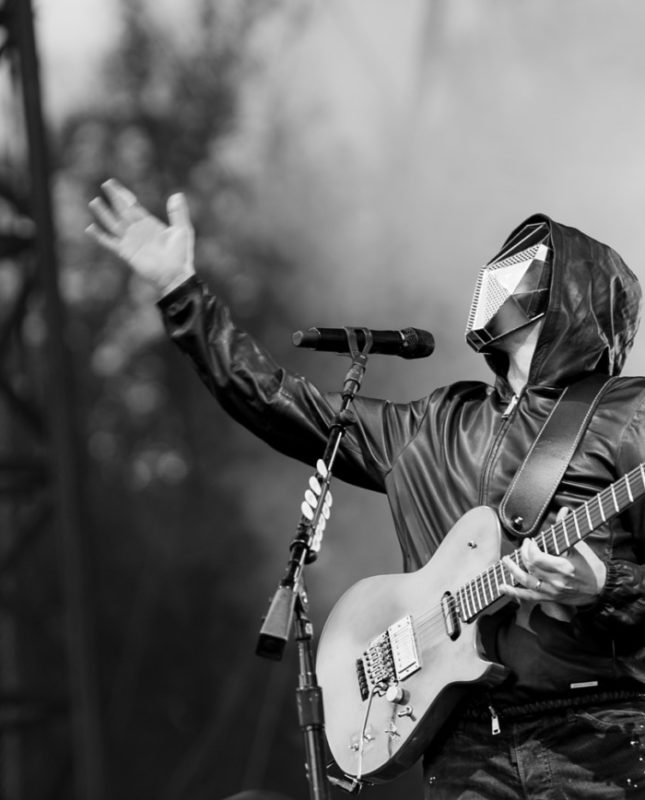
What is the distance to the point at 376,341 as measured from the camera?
2570 mm

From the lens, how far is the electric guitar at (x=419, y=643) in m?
2.21

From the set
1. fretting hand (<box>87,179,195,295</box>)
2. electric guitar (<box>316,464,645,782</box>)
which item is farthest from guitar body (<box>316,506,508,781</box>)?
fretting hand (<box>87,179,195,295</box>)

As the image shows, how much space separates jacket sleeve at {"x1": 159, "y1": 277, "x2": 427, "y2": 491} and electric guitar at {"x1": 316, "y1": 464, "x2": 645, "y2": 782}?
1.10 feet

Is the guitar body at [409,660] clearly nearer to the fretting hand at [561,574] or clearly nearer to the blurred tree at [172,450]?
the fretting hand at [561,574]

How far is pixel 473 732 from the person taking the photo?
7.68ft

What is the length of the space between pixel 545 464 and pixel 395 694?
0.59m

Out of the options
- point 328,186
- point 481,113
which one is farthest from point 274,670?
point 481,113

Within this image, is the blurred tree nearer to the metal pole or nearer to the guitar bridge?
the metal pole

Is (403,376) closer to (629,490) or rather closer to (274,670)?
(274,670)

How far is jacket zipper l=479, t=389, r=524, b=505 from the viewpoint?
97.8 inches

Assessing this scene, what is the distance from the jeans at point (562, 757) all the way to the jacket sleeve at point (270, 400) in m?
0.73

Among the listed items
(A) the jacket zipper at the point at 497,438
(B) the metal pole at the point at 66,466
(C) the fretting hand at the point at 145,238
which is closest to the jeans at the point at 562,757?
(A) the jacket zipper at the point at 497,438

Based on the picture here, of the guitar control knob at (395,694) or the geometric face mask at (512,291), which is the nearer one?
the guitar control knob at (395,694)

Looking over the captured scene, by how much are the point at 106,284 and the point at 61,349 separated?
1.68m
